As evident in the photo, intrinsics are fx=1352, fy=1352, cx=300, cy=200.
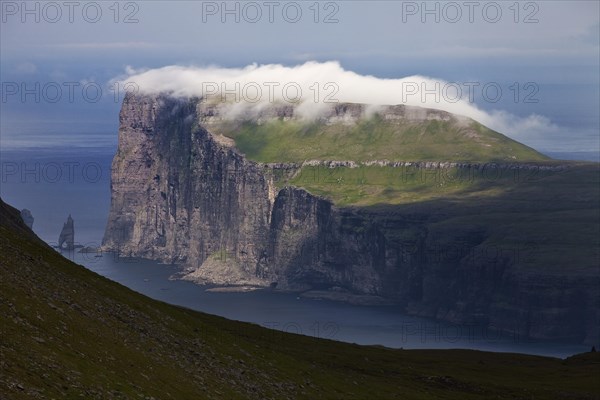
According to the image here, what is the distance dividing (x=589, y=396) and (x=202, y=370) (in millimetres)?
63266

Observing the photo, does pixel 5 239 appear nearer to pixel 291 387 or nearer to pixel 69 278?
pixel 69 278

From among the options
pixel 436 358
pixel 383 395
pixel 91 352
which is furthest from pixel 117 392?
pixel 436 358

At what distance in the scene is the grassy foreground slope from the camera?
8331cm

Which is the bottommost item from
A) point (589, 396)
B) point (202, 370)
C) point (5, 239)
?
point (589, 396)

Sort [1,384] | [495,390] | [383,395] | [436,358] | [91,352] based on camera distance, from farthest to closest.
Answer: [436,358] → [495,390] → [383,395] → [91,352] → [1,384]

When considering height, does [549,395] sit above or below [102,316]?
below

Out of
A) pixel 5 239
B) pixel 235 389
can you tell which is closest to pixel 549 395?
pixel 235 389

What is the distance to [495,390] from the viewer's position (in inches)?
5960

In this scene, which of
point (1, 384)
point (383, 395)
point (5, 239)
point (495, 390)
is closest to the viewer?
point (1, 384)

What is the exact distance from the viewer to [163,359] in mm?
103500

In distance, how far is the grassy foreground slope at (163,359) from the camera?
8331 centimetres

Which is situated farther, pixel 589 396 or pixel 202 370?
pixel 589 396

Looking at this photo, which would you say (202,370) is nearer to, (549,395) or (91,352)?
(91,352)

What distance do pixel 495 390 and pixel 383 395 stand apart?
24.4m
